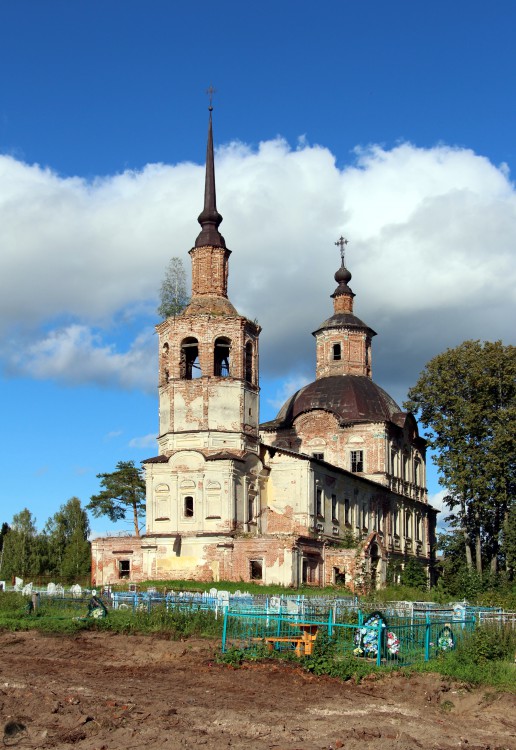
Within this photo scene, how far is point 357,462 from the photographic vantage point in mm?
49312

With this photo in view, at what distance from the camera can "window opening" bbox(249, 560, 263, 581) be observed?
35906mm

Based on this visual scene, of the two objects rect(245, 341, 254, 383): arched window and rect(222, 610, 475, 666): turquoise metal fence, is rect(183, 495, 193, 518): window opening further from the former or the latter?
rect(222, 610, 475, 666): turquoise metal fence

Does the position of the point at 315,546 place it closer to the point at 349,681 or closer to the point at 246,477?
the point at 246,477

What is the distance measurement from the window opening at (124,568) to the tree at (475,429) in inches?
599

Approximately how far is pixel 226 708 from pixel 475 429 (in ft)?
107

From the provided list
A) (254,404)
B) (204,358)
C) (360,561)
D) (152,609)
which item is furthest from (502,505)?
(152,609)

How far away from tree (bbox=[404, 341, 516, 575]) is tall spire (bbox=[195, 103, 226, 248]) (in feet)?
41.1

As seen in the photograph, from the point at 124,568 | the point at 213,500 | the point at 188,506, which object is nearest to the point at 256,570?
the point at 213,500

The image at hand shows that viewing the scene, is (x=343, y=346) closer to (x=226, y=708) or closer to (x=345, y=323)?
(x=345, y=323)

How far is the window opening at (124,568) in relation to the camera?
124 ft

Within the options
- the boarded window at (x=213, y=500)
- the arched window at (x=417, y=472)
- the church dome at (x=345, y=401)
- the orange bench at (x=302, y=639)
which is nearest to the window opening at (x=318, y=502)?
the boarded window at (x=213, y=500)

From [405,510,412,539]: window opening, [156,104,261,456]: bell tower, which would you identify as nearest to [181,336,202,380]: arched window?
[156,104,261,456]: bell tower

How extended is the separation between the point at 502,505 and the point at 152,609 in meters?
25.9

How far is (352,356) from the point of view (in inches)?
2132
